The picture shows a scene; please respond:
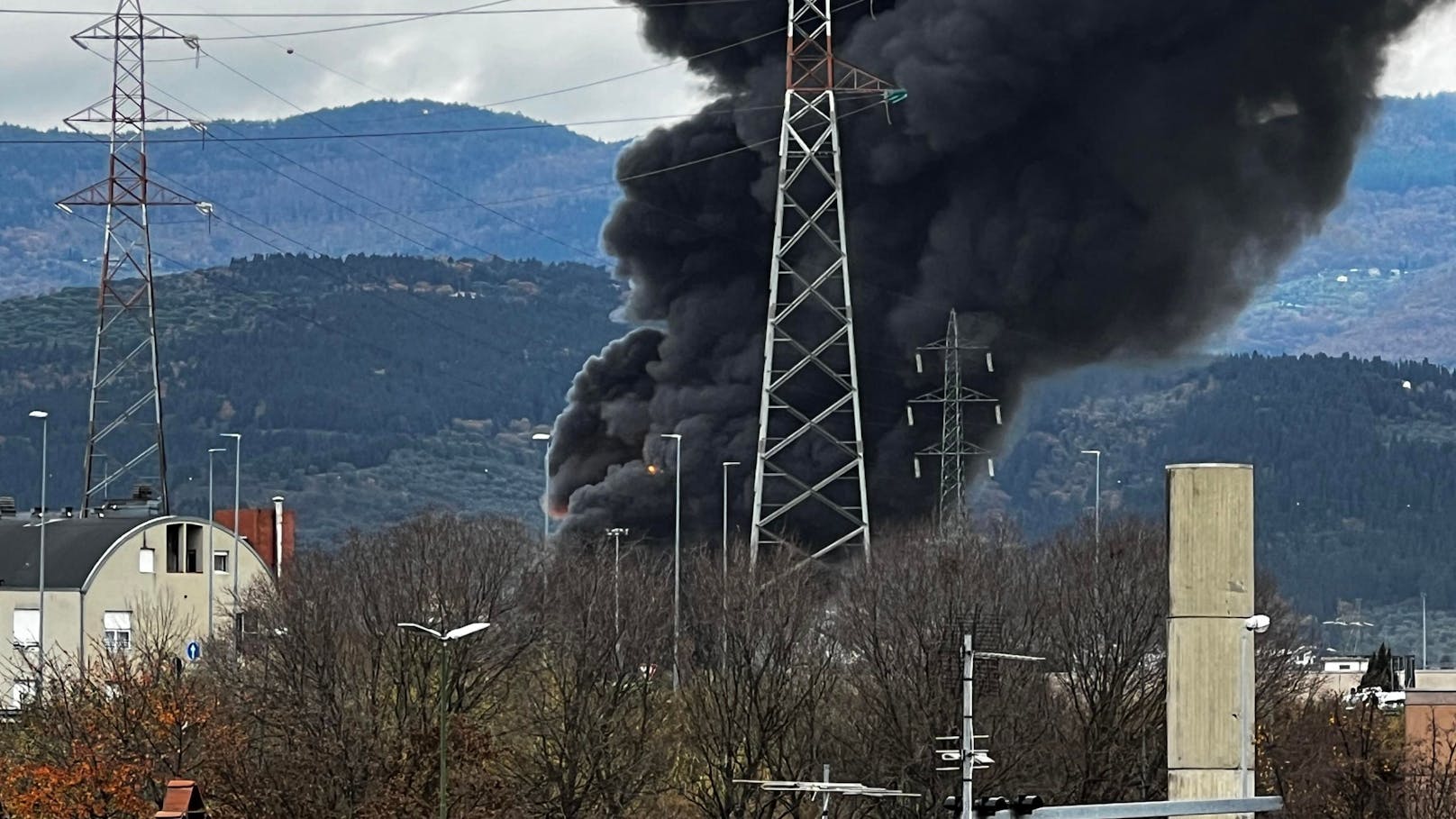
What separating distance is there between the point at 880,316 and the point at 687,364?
6.21 metres

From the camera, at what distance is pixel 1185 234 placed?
82188 millimetres

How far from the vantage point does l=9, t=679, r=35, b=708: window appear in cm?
7262

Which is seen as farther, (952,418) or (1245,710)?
(952,418)

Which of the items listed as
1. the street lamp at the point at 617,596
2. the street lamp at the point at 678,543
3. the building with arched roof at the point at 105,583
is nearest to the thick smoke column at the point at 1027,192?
the street lamp at the point at 678,543

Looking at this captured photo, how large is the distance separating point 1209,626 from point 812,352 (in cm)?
4341

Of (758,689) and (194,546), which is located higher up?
(194,546)

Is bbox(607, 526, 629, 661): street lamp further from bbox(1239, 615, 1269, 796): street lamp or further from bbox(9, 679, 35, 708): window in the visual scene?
bbox(1239, 615, 1269, 796): street lamp

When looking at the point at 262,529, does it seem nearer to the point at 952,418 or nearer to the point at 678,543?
the point at 678,543

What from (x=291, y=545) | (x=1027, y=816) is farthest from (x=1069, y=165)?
(x=1027, y=816)

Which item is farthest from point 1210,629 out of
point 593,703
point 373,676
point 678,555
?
point 678,555

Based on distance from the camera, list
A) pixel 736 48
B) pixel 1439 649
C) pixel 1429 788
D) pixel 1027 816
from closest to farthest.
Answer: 1. pixel 1027 816
2. pixel 1429 788
3. pixel 736 48
4. pixel 1439 649

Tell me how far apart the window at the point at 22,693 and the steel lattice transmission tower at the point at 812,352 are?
20762 millimetres

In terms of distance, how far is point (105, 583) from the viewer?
297ft

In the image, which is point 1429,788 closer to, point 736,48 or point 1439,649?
point 736,48
